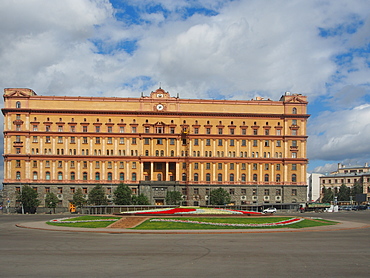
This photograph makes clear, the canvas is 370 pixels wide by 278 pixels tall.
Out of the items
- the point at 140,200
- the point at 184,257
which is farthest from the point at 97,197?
the point at 184,257

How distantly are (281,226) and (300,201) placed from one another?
75553 millimetres

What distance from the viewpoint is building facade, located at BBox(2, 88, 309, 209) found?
117625mm

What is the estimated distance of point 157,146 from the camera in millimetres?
121500

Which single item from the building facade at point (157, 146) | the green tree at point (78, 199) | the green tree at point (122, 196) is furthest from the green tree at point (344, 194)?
the green tree at point (78, 199)

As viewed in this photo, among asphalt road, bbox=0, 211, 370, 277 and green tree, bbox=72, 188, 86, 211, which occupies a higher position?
asphalt road, bbox=0, 211, 370, 277

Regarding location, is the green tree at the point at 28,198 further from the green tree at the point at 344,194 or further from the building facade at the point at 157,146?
the green tree at the point at 344,194

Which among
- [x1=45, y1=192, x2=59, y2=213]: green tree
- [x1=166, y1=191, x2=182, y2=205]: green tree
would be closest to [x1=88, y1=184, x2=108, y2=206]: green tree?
[x1=45, y1=192, x2=59, y2=213]: green tree

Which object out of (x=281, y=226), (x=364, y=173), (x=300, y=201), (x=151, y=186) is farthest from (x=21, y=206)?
(x=364, y=173)

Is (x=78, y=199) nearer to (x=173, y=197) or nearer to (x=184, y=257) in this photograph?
(x=173, y=197)

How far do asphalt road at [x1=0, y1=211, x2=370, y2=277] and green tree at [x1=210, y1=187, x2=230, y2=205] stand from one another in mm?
76707

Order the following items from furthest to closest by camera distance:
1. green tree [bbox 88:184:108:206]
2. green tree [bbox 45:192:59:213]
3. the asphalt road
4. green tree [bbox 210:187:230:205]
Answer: green tree [bbox 210:187:230:205], green tree [bbox 45:192:59:213], green tree [bbox 88:184:108:206], the asphalt road

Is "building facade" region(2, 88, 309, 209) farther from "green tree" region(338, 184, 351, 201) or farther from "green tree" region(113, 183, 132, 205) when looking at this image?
"green tree" region(338, 184, 351, 201)

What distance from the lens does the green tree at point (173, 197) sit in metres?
112

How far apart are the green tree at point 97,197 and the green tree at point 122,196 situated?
10.1 ft
